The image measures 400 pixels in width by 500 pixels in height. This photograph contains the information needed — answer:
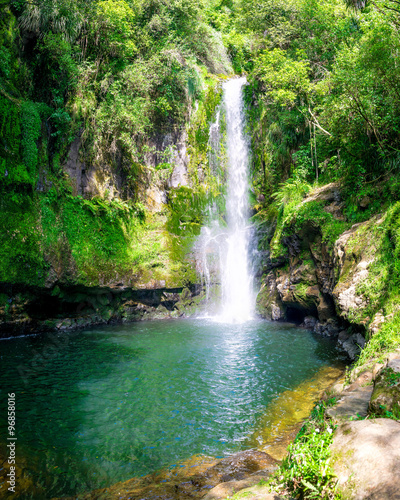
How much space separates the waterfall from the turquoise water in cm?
370

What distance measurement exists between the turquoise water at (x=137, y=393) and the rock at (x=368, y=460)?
2.76 m

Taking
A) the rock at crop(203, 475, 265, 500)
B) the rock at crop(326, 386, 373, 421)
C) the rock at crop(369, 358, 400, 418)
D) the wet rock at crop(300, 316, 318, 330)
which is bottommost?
the wet rock at crop(300, 316, 318, 330)

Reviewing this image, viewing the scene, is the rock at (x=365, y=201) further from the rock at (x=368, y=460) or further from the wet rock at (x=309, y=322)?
the rock at (x=368, y=460)

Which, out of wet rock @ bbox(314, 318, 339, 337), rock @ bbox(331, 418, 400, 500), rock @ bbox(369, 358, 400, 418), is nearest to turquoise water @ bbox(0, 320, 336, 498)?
wet rock @ bbox(314, 318, 339, 337)

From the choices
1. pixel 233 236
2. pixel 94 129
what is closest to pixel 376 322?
Result: pixel 233 236

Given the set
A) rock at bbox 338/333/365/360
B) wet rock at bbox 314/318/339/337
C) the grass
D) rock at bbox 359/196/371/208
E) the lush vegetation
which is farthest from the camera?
the lush vegetation

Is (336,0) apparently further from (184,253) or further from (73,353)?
(73,353)

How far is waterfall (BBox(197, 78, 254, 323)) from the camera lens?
1498cm

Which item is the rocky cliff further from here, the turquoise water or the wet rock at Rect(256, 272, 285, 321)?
the turquoise water

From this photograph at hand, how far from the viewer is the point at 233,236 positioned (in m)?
16.6

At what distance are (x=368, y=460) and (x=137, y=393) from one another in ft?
17.7

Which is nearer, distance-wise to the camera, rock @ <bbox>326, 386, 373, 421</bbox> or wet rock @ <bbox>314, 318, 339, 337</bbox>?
rock @ <bbox>326, 386, 373, 421</bbox>

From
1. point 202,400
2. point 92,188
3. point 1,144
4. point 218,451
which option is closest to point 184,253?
point 92,188

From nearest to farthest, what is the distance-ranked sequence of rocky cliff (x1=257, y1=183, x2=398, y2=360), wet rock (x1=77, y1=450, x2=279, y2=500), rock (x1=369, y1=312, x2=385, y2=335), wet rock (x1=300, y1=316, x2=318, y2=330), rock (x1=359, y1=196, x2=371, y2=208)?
wet rock (x1=77, y1=450, x2=279, y2=500) < rock (x1=369, y1=312, x2=385, y2=335) < rocky cliff (x1=257, y1=183, x2=398, y2=360) < rock (x1=359, y1=196, x2=371, y2=208) < wet rock (x1=300, y1=316, x2=318, y2=330)
